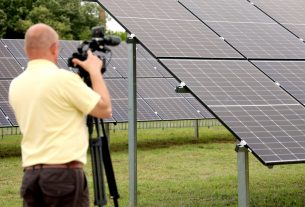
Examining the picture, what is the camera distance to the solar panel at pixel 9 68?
17172mm

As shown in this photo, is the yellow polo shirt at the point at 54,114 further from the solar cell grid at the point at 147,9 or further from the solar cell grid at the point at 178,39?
the solar cell grid at the point at 147,9

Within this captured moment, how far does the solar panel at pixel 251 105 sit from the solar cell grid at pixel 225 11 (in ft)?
5.17

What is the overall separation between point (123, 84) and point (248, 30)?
7535 mm

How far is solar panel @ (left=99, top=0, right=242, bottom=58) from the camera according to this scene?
990 centimetres

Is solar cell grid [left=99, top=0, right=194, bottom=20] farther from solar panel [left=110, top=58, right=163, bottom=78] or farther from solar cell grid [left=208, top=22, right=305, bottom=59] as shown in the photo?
solar panel [left=110, top=58, right=163, bottom=78]

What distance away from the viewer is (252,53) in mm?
10562

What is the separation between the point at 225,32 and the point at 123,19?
Result: 1683mm

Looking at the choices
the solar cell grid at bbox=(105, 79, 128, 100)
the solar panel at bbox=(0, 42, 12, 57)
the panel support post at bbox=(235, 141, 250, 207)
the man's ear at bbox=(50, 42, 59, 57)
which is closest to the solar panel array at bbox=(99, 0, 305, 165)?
the panel support post at bbox=(235, 141, 250, 207)

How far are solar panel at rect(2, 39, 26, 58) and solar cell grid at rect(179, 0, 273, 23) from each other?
7565 mm

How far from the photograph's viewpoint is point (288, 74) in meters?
10.2

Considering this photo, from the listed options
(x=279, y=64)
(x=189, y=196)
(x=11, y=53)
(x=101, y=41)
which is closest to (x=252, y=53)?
(x=279, y=64)

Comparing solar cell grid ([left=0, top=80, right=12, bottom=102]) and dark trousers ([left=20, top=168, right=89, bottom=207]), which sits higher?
dark trousers ([left=20, top=168, right=89, bottom=207])

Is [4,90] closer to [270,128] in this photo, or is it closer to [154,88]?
[154,88]

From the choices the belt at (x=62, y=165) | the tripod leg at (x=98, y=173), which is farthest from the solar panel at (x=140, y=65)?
the belt at (x=62, y=165)
